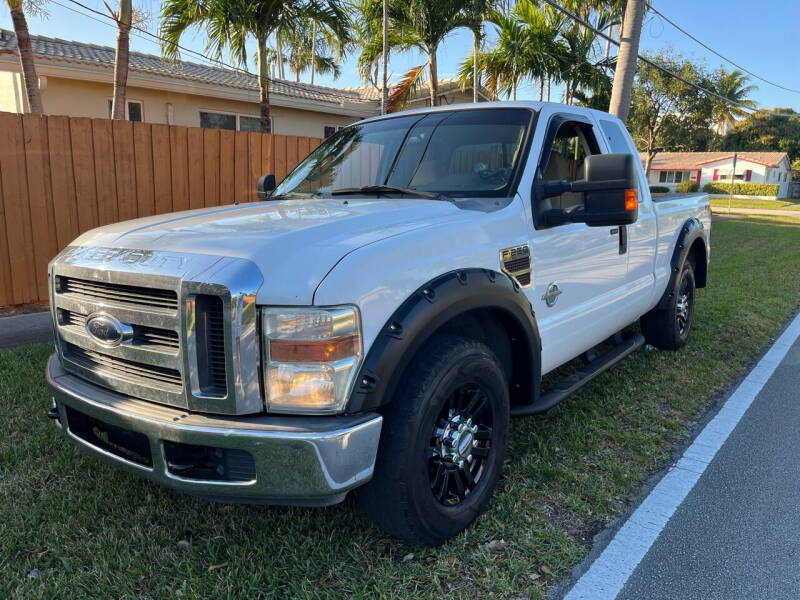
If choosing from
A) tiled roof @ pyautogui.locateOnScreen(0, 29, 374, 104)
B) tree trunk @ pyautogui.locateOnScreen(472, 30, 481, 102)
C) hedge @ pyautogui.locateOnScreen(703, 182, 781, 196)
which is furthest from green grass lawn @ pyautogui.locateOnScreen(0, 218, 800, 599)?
hedge @ pyautogui.locateOnScreen(703, 182, 781, 196)

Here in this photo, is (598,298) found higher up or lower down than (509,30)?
lower down

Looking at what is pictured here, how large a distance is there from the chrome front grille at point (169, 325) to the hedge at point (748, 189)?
5580cm

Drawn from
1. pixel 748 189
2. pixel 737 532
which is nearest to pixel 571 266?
pixel 737 532

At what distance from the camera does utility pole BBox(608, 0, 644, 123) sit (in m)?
10.5

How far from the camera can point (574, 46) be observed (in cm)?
1588

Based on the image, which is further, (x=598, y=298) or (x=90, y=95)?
(x=90, y=95)

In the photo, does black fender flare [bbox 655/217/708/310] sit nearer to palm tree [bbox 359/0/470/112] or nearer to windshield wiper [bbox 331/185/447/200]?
windshield wiper [bbox 331/185/447/200]

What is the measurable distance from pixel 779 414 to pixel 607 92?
14410mm

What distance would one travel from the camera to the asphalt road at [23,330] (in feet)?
18.0

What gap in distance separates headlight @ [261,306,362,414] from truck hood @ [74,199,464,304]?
0.24 feet

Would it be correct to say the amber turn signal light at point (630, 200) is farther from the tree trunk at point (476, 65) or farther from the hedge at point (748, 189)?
the hedge at point (748, 189)

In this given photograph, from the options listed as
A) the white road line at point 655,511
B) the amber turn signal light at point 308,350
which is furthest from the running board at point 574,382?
the amber turn signal light at point 308,350

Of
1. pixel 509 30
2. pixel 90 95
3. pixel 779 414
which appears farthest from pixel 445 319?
pixel 509 30

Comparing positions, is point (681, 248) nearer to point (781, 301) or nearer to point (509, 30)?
point (781, 301)
